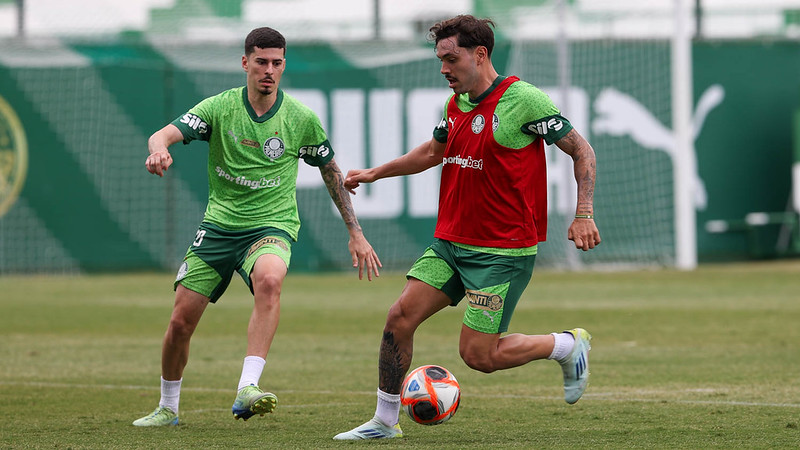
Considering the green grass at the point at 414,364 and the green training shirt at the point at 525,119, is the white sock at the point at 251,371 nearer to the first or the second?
the green grass at the point at 414,364

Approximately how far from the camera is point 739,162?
92.8 feet

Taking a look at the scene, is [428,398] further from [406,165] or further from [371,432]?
[406,165]

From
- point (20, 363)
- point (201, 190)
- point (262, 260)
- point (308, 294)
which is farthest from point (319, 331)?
point (201, 190)

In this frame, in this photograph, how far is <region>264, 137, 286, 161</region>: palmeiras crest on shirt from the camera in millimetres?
8023

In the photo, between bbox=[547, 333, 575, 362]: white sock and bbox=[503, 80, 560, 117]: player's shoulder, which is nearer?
bbox=[503, 80, 560, 117]: player's shoulder

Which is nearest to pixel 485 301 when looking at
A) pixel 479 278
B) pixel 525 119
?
pixel 479 278

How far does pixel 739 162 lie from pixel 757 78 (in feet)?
6.69

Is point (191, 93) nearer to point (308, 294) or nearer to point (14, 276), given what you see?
point (14, 276)

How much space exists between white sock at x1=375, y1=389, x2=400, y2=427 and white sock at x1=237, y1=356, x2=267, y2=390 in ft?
2.36

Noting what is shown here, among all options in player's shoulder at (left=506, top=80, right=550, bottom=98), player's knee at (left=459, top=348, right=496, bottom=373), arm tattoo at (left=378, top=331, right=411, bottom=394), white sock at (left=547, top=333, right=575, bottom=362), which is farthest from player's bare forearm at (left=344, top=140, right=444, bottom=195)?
white sock at (left=547, top=333, right=575, bottom=362)

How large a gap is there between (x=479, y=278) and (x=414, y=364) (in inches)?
154

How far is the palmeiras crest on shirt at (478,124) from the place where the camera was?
7355 millimetres

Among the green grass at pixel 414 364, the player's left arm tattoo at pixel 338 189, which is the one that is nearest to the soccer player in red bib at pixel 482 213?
the green grass at pixel 414 364

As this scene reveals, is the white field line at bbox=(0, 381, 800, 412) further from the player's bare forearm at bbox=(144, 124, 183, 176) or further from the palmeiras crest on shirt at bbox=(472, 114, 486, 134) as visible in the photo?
the palmeiras crest on shirt at bbox=(472, 114, 486, 134)
